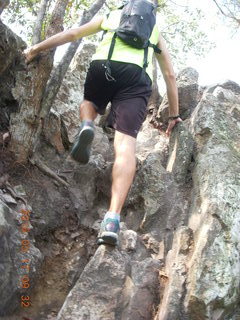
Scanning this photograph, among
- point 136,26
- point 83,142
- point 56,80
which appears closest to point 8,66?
point 56,80

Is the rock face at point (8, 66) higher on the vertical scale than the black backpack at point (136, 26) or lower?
lower

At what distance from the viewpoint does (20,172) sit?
5277 millimetres

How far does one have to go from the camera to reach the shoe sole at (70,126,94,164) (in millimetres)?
4391

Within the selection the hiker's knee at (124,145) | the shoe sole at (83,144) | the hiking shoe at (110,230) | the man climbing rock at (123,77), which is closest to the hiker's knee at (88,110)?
the man climbing rock at (123,77)

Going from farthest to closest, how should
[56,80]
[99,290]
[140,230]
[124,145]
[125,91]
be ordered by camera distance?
1. [56,80]
2. [140,230]
3. [125,91]
4. [124,145]
5. [99,290]

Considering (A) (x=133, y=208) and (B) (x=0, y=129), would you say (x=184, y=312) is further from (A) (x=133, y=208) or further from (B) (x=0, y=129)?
(B) (x=0, y=129)

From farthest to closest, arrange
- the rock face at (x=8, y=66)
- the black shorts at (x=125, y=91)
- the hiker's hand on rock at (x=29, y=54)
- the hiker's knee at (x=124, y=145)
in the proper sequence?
the hiker's hand on rock at (x=29, y=54)
the rock face at (x=8, y=66)
the black shorts at (x=125, y=91)
the hiker's knee at (x=124, y=145)

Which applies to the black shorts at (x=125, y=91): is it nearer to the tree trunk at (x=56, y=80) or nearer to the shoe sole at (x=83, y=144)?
the shoe sole at (x=83, y=144)

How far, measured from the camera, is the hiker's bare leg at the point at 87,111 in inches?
191

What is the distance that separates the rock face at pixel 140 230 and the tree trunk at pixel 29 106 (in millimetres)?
315

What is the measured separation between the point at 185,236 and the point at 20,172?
242 centimetres

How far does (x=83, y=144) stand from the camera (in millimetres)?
4484

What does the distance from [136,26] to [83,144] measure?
1.56m
